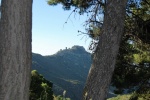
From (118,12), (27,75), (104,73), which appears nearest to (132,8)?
(118,12)

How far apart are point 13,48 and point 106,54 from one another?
187 cm

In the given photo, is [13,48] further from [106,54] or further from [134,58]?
[134,58]

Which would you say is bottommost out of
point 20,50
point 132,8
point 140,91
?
point 140,91

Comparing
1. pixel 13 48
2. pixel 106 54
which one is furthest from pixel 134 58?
pixel 13 48

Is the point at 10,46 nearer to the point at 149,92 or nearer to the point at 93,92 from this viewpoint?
the point at 93,92

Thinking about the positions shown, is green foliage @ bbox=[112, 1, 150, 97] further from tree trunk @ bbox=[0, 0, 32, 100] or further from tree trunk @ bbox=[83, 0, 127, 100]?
tree trunk @ bbox=[0, 0, 32, 100]

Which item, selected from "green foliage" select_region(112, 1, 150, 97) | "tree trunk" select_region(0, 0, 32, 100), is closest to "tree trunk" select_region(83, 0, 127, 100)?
"tree trunk" select_region(0, 0, 32, 100)

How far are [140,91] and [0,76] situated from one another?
26.7 feet

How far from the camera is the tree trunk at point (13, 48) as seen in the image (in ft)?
16.1

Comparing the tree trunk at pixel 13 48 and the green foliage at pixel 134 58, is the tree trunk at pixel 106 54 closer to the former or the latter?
the tree trunk at pixel 13 48

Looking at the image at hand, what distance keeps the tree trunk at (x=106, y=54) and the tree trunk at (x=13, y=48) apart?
57.7 inches

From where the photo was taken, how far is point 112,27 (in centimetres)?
612

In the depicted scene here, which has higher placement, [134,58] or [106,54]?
[106,54]

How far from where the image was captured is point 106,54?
6047mm
